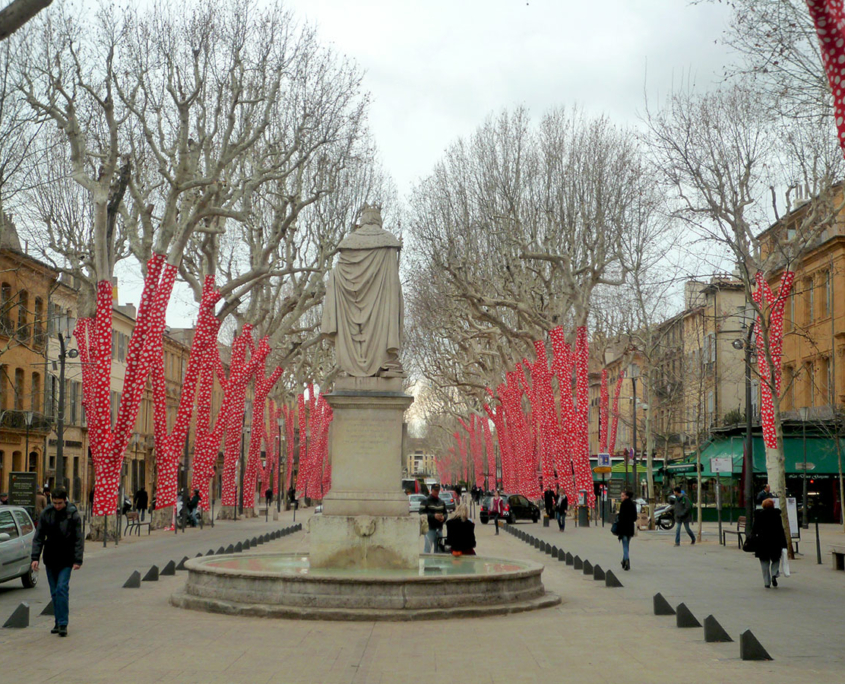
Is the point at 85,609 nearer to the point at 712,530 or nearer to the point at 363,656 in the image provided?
the point at 363,656

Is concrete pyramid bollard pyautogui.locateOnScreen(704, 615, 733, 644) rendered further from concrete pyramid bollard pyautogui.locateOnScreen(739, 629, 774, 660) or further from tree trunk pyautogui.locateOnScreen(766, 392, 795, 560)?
tree trunk pyautogui.locateOnScreen(766, 392, 795, 560)

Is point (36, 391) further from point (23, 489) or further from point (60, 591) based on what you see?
point (60, 591)

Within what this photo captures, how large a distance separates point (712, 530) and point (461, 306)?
18961 millimetres

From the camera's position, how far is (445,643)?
10.8 meters

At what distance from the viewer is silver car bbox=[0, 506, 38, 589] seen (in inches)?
603

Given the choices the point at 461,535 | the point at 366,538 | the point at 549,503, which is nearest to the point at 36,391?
the point at 549,503

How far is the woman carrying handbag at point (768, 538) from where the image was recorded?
16312 millimetres

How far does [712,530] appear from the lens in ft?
127

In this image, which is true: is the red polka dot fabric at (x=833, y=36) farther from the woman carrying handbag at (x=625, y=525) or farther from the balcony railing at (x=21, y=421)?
the balcony railing at (x=21, y=421)

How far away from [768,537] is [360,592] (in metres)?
7.65

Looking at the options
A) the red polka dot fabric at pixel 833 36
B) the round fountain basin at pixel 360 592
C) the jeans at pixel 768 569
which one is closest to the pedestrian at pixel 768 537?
the jeans at pixel 768 569

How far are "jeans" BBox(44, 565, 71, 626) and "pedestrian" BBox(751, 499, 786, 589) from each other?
10601 mm

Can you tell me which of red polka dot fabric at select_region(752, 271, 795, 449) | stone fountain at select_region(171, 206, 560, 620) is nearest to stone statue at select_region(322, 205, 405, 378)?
stone fountain at select_region(171, 206, 560, 620)

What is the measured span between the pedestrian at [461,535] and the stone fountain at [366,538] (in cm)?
99
